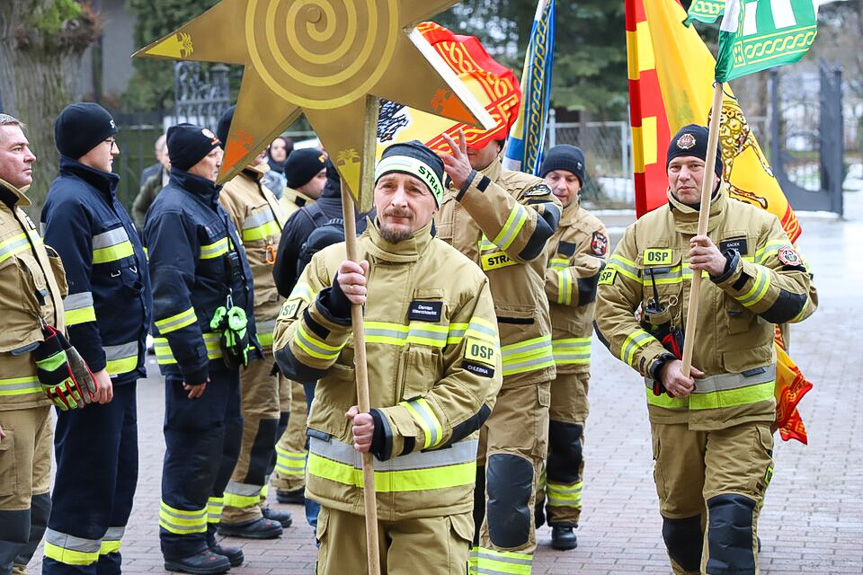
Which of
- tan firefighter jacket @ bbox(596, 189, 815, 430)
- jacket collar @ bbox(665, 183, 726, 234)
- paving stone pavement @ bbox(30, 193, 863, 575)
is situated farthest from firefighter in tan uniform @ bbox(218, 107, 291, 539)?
jacket collar @ bbox(665, 183, 726, 234)

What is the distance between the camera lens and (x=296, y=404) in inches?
328

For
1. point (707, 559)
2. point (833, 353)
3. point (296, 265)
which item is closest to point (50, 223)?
point (296, 265)

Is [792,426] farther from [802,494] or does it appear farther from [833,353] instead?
[833,353]

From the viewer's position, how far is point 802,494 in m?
8.29

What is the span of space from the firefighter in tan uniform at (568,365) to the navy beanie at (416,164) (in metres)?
2.70

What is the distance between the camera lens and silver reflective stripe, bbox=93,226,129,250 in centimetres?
618

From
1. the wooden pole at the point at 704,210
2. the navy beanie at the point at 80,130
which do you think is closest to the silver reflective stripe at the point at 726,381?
the wooden pole at the point at 704,210

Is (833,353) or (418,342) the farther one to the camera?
(833,353)

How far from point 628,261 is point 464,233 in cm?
80

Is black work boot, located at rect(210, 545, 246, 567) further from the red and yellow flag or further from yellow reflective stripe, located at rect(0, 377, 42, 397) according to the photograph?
the red and yellow flag

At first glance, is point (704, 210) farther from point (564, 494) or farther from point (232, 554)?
point (232, 554)

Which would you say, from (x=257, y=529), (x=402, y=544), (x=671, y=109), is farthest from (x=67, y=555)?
(x=671, y=109)

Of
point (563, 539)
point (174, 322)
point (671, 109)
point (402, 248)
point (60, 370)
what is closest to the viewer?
point (402, 248)

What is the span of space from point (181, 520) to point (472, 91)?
2652 millimetres
